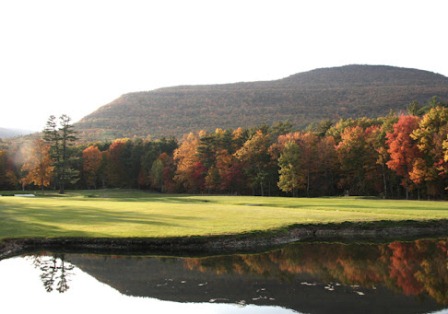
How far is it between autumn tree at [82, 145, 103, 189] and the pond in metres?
75.8

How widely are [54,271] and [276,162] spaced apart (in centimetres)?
6142

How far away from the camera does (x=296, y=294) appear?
17531mm

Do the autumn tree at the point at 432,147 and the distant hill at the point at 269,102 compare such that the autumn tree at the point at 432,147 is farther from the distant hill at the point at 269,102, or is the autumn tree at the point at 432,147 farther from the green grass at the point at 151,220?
the distant hill at the point at 269,102

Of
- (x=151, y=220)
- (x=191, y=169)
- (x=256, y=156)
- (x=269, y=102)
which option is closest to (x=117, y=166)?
(x=191, y=169)

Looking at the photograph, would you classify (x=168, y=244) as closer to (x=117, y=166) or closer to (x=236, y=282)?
(x=236, y=282)

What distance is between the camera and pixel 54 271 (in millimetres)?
21281

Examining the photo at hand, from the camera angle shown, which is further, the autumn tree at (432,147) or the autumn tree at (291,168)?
the autumn tree at (291,168)

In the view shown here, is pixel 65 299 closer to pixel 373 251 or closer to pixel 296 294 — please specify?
pixel 296 294

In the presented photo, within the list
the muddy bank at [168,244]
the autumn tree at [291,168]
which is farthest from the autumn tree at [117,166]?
the muddy bank at [168,244]

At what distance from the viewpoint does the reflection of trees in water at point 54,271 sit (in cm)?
1902

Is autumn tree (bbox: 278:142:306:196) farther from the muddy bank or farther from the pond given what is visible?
the pond

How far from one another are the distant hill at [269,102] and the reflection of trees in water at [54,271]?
113197 mm

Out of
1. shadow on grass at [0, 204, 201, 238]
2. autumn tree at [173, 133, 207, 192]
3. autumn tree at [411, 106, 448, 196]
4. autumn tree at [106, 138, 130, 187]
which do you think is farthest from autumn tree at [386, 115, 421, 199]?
autumn tree at [106, 138, 130, 187]

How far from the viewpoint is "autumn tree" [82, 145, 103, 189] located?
98.3 metres
